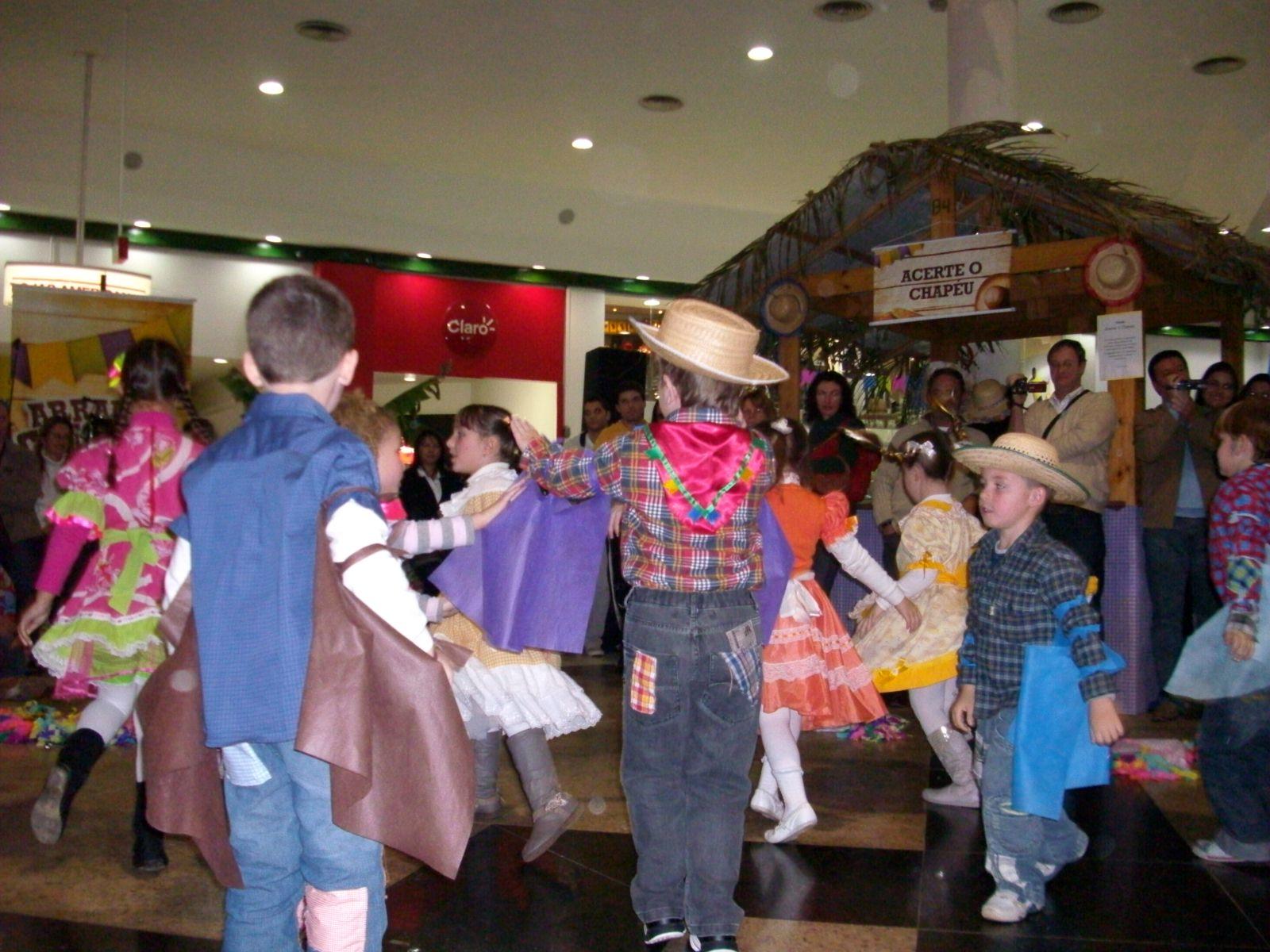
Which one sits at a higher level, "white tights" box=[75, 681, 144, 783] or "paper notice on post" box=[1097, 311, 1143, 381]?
"paper notice on post" box=[1097, 311, 1143, 381]

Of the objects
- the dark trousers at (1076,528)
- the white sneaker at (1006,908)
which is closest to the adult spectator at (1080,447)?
the dark trousers at (1076,528)

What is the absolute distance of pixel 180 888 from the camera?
334 cm

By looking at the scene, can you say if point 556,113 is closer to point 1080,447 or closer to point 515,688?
point 1080,447

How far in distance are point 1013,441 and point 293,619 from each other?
7.45 feet

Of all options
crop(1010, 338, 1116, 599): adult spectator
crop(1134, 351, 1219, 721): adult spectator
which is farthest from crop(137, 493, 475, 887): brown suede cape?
crop(1134, 351, 1219, 721): adult spectator

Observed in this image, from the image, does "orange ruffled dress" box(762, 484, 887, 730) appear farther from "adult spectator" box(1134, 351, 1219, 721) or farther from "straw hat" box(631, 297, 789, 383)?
"adult spectator" box(1134, 351, 1219, 721)

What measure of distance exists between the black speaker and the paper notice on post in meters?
2.96

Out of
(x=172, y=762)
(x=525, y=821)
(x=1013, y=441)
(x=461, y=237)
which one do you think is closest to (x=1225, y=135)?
(x=461, y=237)

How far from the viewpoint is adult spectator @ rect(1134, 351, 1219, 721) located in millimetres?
5789

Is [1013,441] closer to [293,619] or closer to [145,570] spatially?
[293,619]

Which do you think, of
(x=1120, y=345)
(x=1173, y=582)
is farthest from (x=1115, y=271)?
(x=1173, y=582)

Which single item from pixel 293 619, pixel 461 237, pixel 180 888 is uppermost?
pixel 461 237

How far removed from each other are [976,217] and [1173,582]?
2.18m

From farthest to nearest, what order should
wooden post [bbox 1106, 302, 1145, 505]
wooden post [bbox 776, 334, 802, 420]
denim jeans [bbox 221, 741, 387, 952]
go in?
wooden post [bbox 776, 334, 802, 420] → wooden post [bbox 1106, 302, 1145, 505] → denim jeans [bbox 221, 741, 387, 952]
